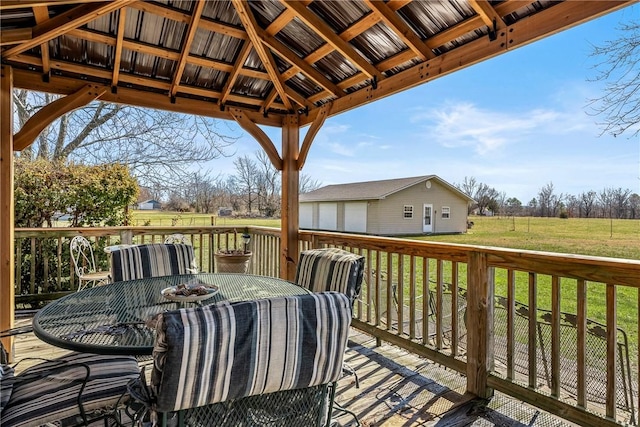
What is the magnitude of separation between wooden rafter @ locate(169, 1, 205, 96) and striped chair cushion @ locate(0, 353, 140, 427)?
9.07 feet

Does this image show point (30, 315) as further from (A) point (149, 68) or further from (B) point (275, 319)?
(B) point (275, 319)

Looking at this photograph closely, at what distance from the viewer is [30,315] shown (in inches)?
171

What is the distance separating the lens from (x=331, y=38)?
3.12 meters

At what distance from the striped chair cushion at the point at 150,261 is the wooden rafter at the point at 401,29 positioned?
8.25 ft

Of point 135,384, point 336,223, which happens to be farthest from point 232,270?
point 336,223

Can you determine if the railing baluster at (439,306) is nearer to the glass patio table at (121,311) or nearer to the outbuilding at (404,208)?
the glass patio table at (121,311)

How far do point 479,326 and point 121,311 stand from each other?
2.35 m

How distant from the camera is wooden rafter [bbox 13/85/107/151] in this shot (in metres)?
3.39

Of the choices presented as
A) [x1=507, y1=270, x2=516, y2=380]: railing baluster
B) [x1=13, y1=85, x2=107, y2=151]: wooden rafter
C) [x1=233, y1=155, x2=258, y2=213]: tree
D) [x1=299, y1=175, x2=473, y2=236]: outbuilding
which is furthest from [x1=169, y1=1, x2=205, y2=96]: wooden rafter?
[x1=299, y1=175, x2=473, y2=236]: outbuilding

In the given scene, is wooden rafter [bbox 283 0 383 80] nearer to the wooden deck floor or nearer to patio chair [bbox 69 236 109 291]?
the wooden deck floor

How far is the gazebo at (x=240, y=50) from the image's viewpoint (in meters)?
2.62

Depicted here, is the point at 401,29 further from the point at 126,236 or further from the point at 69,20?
the point at 126,236

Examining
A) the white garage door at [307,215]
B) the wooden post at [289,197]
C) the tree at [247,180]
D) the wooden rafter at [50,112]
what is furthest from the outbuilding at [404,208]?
the wooden rafter at [50,112]

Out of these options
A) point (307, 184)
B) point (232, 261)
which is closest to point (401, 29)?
point (232, 261)
